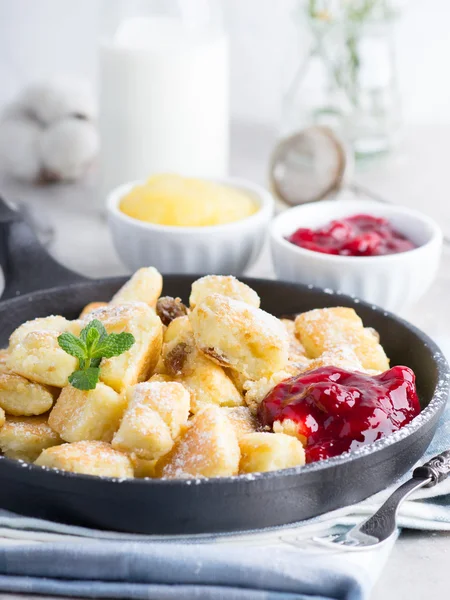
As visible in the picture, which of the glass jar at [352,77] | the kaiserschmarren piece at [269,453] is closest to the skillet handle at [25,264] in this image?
the kaiserschmarren piece at [269,453]

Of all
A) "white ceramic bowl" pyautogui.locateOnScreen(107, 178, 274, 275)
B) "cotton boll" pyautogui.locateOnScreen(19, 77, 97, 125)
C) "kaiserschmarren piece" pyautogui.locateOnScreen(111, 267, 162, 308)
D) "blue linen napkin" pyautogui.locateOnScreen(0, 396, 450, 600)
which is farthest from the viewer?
"cotton boll" pyautogui.locateOnScreen(19, 77, 97, 125)

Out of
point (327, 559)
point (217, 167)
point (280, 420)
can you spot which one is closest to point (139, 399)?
point (280, 420)

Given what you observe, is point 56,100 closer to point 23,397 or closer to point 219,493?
point 23,397

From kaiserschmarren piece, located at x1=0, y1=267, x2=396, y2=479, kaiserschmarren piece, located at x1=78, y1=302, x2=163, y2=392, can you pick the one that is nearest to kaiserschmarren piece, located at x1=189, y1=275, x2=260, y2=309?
kaiserschmarren piece, located at x1=0, y1=267, x2=396, y2=479

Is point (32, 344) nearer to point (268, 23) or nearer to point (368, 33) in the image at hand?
point (368, 33)

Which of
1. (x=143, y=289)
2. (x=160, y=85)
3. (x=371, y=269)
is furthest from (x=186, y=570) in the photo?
(x=160, y=85)

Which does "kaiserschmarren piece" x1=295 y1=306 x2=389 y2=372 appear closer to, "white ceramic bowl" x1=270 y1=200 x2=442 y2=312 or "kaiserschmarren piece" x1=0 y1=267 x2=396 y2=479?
"kaiserschmarren piece" x1=0 y1=267 x2=396 y2=479

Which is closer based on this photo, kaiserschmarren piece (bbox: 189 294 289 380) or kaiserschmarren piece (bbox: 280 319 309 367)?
kaiserschmarren piece (bbox: 189 294 289 380)
